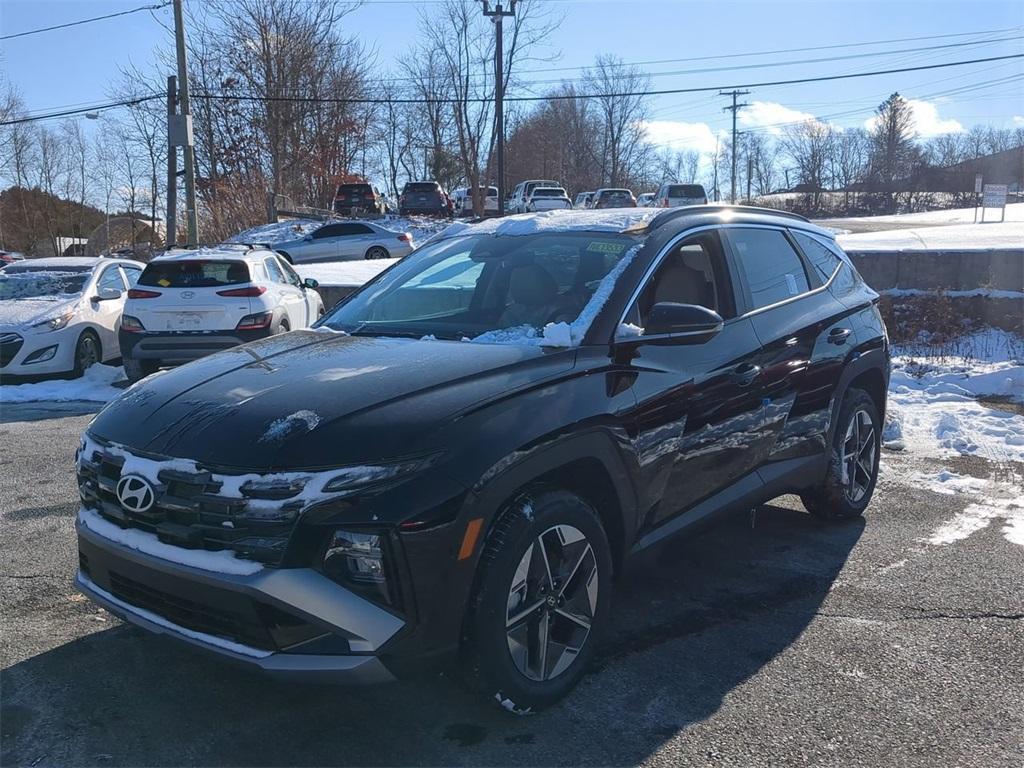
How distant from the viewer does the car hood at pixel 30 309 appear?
33.6ft

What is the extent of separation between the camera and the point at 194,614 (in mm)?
2779

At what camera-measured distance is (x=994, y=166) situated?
2955 inches

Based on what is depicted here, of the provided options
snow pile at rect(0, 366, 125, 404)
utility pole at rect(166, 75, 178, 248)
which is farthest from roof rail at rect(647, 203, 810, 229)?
utility pole at rect(166, 75, 178, 248)

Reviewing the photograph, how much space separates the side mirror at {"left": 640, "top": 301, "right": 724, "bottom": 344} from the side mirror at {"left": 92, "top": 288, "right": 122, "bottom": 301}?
31.3 feet

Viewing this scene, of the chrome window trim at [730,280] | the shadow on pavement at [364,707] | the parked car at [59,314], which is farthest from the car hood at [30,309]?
the chrome window trim at [730,280]

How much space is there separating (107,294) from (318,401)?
9798mm

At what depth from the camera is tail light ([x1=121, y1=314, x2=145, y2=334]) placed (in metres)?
9.93

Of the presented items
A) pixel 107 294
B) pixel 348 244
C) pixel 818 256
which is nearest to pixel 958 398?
pixel 818 256

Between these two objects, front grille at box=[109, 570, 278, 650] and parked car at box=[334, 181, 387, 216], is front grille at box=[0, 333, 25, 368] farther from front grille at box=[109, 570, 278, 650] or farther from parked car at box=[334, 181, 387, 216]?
parked car at box=[334, 181, 387, 216]

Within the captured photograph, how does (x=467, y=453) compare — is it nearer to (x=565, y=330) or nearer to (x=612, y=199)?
(x=565, y=330)

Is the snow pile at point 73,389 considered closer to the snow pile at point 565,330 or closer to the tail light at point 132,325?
the tail light at point 132,325

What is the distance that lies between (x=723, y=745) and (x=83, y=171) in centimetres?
6261

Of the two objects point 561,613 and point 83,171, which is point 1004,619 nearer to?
point 561,613

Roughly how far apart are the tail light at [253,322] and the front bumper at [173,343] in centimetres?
8
